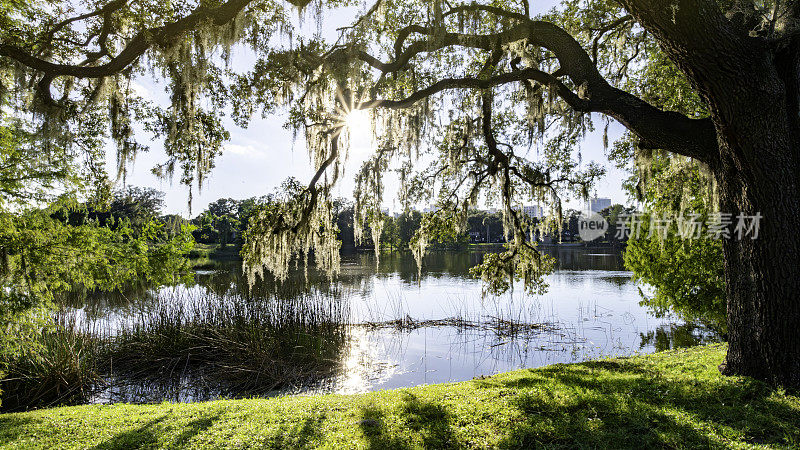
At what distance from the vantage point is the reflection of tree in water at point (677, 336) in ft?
30.7

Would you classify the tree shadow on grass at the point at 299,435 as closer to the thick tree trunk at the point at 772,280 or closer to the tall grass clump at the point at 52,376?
the thick tree trunk at the point at 772,280

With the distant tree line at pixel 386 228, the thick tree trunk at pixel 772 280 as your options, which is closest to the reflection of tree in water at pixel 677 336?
the thick tree trunk at pixel 772 280

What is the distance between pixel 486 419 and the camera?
3447 millimetres

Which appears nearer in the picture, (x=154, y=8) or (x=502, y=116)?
(x=154, y=8)

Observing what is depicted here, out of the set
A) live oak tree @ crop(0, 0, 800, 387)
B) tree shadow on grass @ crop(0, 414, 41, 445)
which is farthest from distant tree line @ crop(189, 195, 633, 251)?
tree shadow on grass @ crop(0, 414, 41, 445)

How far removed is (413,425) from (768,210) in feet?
12.6

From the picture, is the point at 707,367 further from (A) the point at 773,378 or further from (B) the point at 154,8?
(B) the point at 154,8

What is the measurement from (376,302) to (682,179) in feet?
35.2

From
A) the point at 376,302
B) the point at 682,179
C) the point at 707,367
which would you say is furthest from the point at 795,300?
the point at 376,302

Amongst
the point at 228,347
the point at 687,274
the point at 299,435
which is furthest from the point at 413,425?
the point at 687,274

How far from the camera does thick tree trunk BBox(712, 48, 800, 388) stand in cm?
370

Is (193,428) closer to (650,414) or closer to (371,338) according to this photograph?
(650,414)

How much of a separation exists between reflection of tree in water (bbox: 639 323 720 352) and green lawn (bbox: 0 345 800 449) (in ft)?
18.3

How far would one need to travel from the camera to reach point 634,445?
289 centimetres
